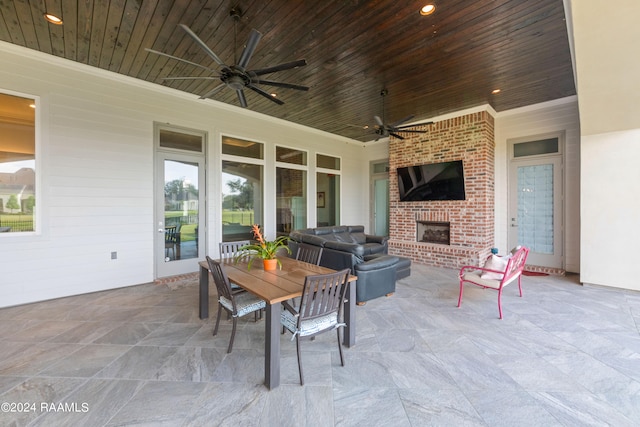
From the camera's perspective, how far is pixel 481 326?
3031 millimetres

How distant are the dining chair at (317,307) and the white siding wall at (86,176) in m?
3.53

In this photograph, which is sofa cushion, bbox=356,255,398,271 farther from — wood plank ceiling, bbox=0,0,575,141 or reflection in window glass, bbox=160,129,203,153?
reflection in window glass, bbox=160,129,203,153

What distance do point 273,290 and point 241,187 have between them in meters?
4.00

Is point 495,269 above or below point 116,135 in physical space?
below

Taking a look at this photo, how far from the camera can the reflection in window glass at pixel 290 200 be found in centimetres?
649

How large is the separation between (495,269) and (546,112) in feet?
12.6

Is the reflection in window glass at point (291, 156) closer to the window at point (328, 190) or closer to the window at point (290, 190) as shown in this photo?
the window at point (290, 190)

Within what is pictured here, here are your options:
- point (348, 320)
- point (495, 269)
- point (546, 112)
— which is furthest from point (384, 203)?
point (348, 320)

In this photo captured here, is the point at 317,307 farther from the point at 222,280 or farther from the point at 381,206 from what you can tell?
the point at 381,206

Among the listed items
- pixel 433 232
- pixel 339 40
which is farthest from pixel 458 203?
pixel 339 40

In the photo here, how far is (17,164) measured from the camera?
3.57 m

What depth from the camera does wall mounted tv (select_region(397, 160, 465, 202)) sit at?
19.3 ft

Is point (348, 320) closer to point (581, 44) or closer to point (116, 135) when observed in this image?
point (581, 44)

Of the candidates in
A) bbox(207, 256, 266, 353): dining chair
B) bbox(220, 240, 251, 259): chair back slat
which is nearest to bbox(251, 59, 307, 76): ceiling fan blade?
bbox(207, 256, 266, 353): dining chair
